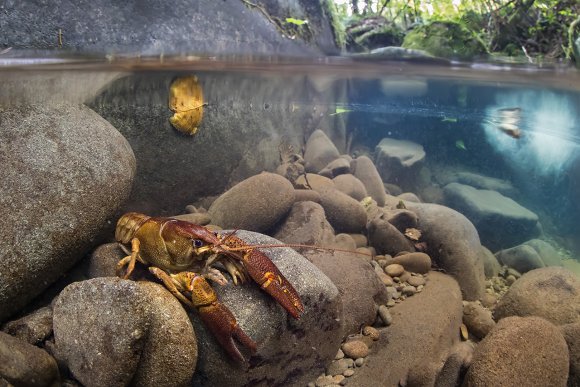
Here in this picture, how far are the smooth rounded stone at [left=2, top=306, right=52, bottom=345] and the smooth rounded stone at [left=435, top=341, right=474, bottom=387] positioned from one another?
12.4 ft

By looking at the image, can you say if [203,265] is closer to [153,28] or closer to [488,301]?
[153,28]

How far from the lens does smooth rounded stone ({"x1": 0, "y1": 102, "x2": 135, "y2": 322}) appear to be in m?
3.56

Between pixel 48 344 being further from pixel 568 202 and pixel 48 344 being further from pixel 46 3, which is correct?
pixel 568 202

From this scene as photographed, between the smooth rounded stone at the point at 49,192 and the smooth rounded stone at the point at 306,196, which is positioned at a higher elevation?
the smooth rounded stone at the point at 49,192

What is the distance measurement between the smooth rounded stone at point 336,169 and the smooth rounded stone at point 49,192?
196 inches

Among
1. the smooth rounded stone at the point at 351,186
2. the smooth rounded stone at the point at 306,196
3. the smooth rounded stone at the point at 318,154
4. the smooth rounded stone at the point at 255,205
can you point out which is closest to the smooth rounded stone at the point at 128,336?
the smooth rounded stone at the point at 255,205

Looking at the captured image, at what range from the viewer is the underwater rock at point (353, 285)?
4387 mm

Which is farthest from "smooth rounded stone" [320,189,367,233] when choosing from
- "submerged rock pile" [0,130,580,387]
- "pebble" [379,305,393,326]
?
"pebble" [379,305,393,326]

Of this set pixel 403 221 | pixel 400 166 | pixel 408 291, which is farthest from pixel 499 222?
pixel 408 291

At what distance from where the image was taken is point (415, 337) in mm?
4320

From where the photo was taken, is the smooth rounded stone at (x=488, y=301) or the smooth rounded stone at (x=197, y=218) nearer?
the smooth rounded stone at (x=197, y=218)

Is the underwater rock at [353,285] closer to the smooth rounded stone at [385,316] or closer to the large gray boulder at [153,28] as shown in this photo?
the smooth rounded stone at [385,316]

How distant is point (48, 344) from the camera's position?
3471 mm

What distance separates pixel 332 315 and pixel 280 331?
644mm
